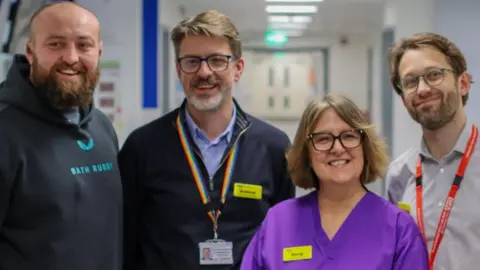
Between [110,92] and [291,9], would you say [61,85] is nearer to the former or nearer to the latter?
[110,92]

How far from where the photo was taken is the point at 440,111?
1847 millimetres

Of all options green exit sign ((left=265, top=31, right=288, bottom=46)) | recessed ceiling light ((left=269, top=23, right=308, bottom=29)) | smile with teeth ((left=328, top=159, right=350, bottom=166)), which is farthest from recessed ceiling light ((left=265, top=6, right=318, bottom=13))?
smile with teeth ((left=328, top=159, right=350, bottom=166))

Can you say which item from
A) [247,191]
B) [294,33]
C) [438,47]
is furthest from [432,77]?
[294,33]

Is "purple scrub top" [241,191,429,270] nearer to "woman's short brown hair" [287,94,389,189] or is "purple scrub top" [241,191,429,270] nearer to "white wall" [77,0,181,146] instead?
"woman's short brown hair" [287,94,389,189]

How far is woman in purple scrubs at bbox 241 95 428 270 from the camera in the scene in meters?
1.54

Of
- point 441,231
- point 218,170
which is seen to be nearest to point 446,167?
point 441,231

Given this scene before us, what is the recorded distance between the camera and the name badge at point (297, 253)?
1590 millimetres

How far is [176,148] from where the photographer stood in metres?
2.01

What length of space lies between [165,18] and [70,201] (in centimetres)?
425

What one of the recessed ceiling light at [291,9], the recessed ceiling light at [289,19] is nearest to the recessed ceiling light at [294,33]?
the recessed ceiling light at [289,19]

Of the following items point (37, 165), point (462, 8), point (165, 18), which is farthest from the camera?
point (165, 18)

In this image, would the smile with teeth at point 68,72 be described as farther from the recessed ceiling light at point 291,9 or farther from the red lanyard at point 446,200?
the recessed ceiling light at point 291,9

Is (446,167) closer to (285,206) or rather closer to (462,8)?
(285,206)

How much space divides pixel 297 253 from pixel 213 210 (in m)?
0.43
